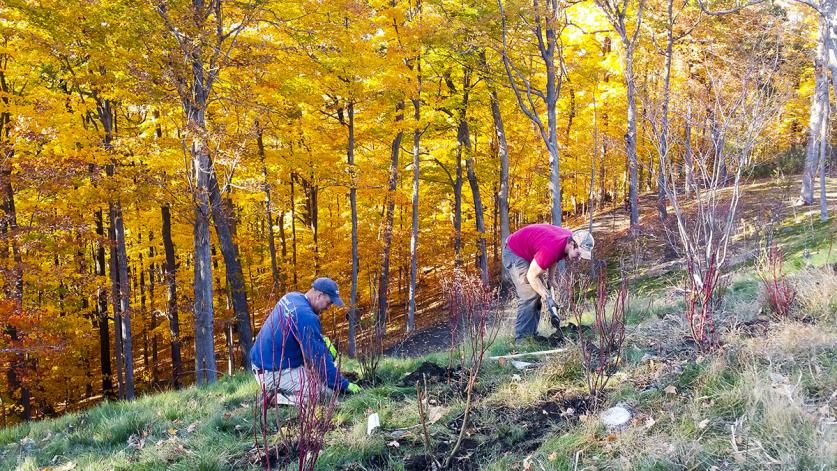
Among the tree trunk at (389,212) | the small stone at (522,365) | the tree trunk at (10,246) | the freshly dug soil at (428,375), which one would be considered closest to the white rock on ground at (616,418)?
the small stone at (522,365)

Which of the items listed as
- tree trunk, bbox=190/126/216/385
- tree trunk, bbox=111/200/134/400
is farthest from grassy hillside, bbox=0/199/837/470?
tree trunk, bbox=111/200/134/400

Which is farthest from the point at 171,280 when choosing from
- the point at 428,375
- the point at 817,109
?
the point at 817,109

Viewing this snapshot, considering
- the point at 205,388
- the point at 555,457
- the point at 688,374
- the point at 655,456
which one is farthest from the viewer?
the point at 205,388

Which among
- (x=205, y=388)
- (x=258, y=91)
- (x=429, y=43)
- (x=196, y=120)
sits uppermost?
(x=429, y=43)

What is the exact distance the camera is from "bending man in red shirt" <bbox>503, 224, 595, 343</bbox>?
4996 millimetres

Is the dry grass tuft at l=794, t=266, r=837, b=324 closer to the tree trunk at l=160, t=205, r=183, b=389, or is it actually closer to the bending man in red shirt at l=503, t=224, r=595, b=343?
the bending man in red shirt at l=503, t=224, r=595, b=343

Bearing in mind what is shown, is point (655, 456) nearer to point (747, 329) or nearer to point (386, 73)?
point (747, 329)

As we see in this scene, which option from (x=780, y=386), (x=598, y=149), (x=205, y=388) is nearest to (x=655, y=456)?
(x=780, y=386)

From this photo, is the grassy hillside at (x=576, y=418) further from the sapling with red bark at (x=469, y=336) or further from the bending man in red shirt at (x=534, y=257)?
the bending man in red shirt at (x=534, y=257)

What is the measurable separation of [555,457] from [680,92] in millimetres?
12339

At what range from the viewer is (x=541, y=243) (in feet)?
17.4

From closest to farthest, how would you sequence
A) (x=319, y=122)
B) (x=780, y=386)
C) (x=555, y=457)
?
(x=555, y=457) < (x=780, y=386) < (x=319, y=122)

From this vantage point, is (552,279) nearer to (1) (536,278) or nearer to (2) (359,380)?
(1) (536,278)

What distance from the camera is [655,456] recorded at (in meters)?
2.52
